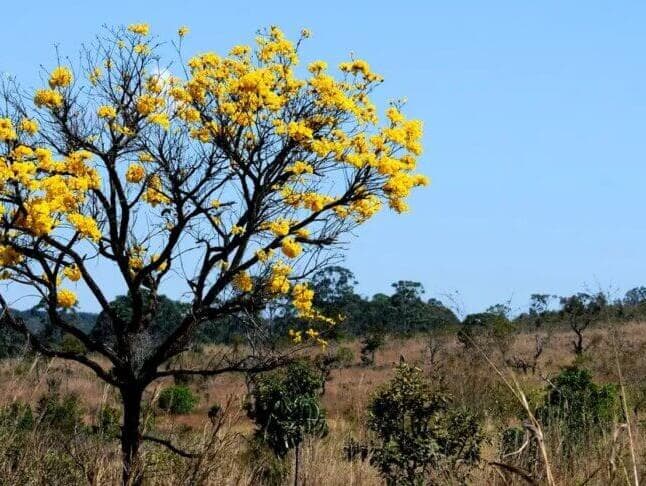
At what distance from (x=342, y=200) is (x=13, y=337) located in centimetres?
3916

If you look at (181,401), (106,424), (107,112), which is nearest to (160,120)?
(107,112)

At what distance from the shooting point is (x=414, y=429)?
30.7 feet

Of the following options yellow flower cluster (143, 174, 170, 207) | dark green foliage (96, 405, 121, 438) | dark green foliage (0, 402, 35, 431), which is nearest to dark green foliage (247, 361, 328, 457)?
dark green foliage (96, 405, 121, 438)

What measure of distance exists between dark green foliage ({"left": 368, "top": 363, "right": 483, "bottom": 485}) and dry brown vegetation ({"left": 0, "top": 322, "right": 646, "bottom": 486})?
0.96 ft

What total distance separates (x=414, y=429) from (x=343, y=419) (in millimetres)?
10295

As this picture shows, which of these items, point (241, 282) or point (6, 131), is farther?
point (241, 282)

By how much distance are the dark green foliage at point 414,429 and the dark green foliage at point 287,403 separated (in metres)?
3.13

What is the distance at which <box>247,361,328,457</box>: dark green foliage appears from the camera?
12906 mm

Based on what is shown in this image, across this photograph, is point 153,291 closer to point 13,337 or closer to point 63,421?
point 63,421

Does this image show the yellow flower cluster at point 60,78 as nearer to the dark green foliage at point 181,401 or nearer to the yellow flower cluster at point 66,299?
the yellow flower cluster at point 66,299

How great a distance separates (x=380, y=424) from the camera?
9.45m

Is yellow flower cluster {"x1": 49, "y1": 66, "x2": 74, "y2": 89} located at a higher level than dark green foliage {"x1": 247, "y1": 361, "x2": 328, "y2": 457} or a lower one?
higher

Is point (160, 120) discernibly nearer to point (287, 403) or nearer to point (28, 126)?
point (28, 126)

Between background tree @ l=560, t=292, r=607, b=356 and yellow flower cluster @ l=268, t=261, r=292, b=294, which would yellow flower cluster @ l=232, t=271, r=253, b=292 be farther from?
background tree @ l=560, t=292, r=607, b=356
